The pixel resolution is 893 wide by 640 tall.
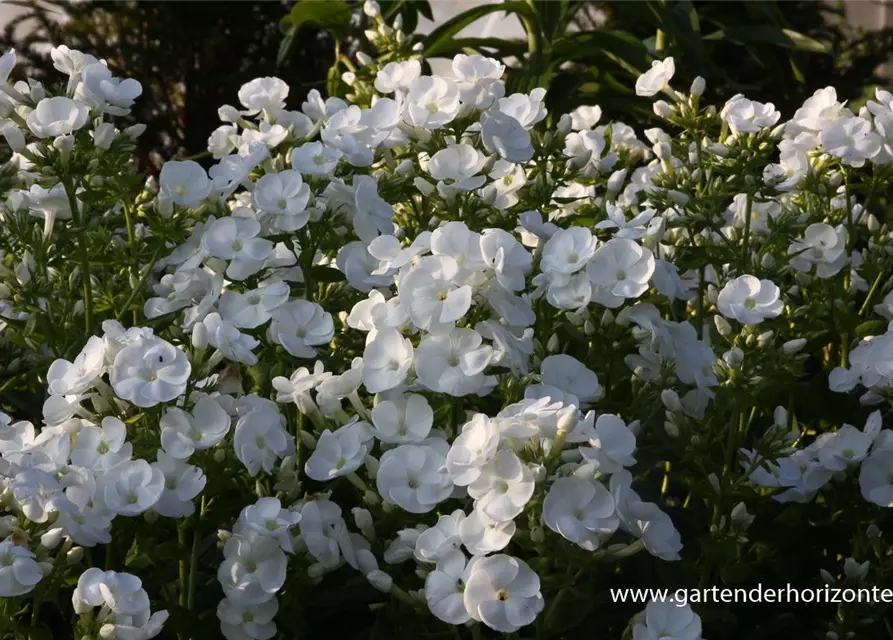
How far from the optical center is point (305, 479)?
1.08 meters

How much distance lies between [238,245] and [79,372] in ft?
0.76

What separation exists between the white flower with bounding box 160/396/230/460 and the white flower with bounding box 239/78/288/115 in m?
0.52

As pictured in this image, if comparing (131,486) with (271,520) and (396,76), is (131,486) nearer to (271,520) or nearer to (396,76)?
(271,520)

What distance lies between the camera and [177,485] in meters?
0.95

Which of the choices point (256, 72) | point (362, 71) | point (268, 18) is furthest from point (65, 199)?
point (268, 18)

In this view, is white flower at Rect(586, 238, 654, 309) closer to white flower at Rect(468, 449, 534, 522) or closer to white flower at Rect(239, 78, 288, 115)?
white flower at Rect(468, 449, 534, 522)

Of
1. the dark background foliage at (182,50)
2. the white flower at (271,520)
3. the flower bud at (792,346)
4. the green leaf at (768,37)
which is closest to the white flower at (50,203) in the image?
the white flower at (271,520)

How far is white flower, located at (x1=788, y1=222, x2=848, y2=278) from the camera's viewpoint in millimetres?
1306

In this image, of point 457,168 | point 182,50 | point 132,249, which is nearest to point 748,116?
point 457,168

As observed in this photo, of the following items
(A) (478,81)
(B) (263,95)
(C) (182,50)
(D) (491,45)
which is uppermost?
(A) (478,81)

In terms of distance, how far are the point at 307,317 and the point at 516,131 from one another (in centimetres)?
30

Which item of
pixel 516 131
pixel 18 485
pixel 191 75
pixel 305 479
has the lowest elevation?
pixel 191 75

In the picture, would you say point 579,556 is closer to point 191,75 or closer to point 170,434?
point 170,434

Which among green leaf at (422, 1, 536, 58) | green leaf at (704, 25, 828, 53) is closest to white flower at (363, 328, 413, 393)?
green leaf at (422, 1, 536, 58)
